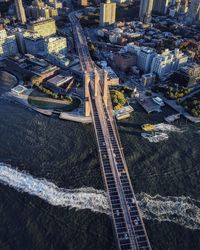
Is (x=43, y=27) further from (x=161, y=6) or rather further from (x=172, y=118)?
(x=161, y=6)

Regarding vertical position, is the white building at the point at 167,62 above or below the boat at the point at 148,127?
above

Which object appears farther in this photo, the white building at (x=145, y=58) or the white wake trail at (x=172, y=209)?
the white building at (x=145, y=58)

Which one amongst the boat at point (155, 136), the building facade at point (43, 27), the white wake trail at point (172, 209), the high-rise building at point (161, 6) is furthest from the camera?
the high-rise building at point (161, 6)

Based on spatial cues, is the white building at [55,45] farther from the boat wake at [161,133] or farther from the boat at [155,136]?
the boat at [155,136]

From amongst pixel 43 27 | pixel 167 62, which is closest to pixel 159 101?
pixel 167 62

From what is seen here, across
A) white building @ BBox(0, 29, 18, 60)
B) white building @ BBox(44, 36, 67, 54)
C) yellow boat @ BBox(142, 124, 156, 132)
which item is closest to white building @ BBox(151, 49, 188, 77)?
yellow boat @ BBox(142, 124, 156, 132)

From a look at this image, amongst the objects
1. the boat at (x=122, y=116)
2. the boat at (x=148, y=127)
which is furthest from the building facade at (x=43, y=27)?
the boat at (x=148, y=127)

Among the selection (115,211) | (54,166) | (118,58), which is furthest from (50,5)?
(115,211)
